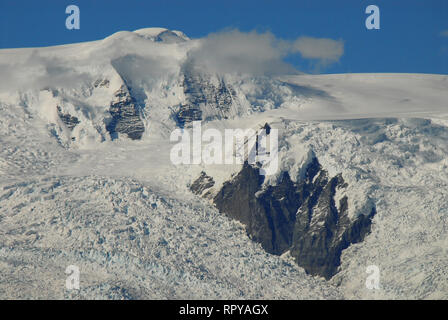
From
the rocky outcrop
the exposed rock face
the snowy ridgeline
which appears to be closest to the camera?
the snowy ridgeline

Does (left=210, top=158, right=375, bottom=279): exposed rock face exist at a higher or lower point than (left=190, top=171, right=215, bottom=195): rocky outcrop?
lower

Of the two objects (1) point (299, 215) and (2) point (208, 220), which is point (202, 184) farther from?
(1) point (299, 215)

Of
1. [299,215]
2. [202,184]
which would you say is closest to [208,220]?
[202,184]

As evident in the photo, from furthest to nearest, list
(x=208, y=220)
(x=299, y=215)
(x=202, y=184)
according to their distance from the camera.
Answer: (x=202, y=184) → (x=299, y=215) → (x=208, y=220)

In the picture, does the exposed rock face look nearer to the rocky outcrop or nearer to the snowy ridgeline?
the snowy ridgeline

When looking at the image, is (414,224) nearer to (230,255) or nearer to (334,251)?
(334,251)

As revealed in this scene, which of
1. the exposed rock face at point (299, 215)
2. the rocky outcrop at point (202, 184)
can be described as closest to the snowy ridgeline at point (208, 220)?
the exposed rock face at point (299, 215)

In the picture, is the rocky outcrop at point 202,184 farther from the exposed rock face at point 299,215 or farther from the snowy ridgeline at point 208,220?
the exposed rock face at point 299,215

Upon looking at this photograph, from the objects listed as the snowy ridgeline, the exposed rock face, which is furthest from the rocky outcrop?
the exposed rock face
